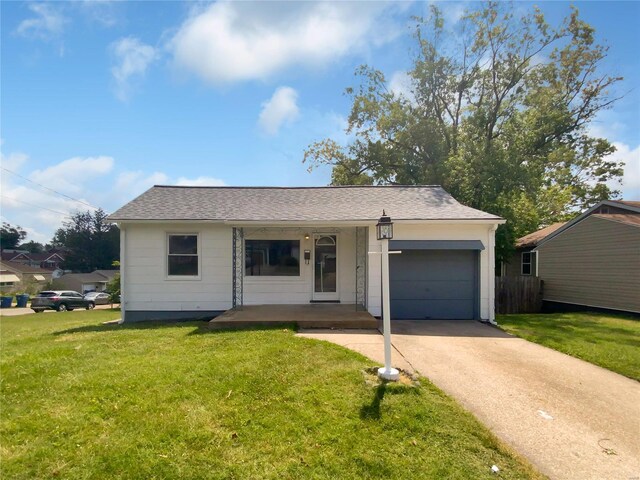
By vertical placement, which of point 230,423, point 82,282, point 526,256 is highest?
point 526,256

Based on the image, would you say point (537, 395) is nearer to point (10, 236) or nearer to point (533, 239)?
point (533, 239)

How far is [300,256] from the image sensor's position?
10055mm

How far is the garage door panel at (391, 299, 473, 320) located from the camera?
9.10 meters

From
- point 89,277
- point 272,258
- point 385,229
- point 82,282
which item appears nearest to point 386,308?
point 385,229

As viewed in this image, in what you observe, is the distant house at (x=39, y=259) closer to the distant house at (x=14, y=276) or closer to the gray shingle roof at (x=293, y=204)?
the distant house at (x=14, y=276)

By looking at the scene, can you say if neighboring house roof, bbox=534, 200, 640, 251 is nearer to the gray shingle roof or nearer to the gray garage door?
the gray shingle roof

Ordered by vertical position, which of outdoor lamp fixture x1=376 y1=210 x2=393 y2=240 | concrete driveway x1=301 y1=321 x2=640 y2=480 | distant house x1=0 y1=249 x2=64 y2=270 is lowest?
distant house x1=0 y1=249 x2=64 y2=270

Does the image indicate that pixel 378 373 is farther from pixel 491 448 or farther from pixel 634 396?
pixel 634 396

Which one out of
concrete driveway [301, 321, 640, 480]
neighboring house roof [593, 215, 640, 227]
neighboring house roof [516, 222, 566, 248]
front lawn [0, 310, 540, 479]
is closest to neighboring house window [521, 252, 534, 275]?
neighboring house roof [516, 222, 566, 248]

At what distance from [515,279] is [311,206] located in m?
10.1

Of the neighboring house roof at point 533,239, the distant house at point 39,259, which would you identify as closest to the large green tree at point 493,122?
the neighboring house roof at point 533,239

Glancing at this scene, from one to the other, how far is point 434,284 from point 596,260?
8.75m

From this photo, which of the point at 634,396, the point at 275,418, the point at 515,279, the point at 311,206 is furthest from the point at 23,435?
the point at 515,279

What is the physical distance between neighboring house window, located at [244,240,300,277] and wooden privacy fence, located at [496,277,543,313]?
31.0 feet
